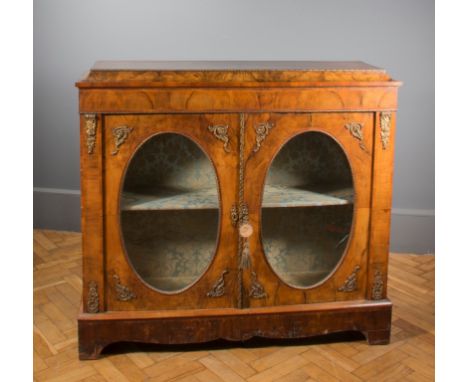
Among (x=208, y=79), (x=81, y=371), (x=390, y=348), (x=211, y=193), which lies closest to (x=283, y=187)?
(x=211, y=193)

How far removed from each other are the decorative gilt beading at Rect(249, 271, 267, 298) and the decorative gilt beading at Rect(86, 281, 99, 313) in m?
0.48

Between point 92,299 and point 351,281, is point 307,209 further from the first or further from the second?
point 92,299

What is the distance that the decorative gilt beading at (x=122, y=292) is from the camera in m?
1.99

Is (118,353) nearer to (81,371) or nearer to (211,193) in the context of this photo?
(81,371)

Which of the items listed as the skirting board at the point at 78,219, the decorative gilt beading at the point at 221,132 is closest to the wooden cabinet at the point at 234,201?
the decorative gilt beading at the point at 221,132

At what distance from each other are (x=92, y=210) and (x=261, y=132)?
566mm

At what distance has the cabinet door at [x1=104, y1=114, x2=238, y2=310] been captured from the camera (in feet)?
6.32

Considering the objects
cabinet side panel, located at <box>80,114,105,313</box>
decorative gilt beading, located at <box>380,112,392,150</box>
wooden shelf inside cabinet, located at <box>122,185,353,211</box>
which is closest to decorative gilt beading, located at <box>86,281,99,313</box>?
cabinet side panel, located at <box>80,114,105,313</box>

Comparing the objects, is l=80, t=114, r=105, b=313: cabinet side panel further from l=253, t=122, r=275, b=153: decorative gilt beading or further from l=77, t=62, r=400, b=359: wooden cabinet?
l=253, t=122, r=275, b=153: decorative gilt beading

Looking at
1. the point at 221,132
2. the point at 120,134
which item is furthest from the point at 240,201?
the point at 120,134

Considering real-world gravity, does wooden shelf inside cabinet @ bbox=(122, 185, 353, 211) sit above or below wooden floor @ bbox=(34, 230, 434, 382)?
above

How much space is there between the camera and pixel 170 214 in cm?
204

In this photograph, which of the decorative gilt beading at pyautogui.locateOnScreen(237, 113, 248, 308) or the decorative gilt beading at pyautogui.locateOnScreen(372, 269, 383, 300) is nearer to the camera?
the decorative gilt beading at pyautogui.locateOnScreen(237, 113, 248, 308)

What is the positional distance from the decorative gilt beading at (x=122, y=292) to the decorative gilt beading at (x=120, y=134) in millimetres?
417
